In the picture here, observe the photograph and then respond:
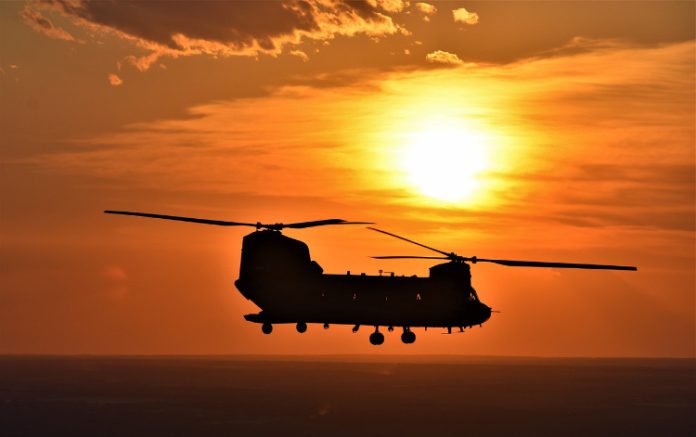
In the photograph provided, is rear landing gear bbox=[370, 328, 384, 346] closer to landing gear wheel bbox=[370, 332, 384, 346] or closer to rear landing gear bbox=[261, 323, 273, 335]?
landing gear wheel bbox=[370, 332, 384, 346]

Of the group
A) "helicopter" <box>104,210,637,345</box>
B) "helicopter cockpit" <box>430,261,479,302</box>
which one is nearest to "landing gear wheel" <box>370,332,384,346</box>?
"helicopter" <box>104,210,637,345</box>

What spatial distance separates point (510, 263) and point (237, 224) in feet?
55.7

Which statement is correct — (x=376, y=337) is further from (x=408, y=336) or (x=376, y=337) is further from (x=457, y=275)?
(x=457, y=275)

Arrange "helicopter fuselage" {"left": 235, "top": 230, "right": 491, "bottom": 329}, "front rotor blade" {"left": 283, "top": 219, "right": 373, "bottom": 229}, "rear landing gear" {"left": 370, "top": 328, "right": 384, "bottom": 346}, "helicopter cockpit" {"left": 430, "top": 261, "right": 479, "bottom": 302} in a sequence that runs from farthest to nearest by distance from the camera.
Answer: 1. "helicopter cockpit" {"left": 430, "top": 261, "right": 479, "bottom": 302}
2. "helicopter fuselage" {"left": 235, "top": 230, "right": 491, "bottom": 329}
3. "rear landing gear" {"left": 370, "top": 328, "right": 384, "bottom": 346}
4. "front rotor blade" {"left": 283, "top": 219, "right": 373, "bottom": 229}

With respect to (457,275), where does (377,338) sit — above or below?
below

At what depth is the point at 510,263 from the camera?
56.1 meters

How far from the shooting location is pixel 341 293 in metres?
60.3

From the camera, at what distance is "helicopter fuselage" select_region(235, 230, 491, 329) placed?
59812 millimetres

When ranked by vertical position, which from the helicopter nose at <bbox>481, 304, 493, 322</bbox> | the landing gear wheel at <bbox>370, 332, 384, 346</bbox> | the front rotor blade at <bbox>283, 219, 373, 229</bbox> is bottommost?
the landing gear wheel at <bbox>370, 332, 384, 346</bbox>

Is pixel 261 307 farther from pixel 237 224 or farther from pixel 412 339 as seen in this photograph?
pixel 412 339

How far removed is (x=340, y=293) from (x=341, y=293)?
6 cm

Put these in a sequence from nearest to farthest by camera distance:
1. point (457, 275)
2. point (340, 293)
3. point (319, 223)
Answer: point (319, 223) < point (340, 293) < point (457, 275)

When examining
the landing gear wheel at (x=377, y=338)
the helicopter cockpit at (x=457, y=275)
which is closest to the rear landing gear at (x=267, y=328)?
the landing gear wheel at (x=377, y=338)

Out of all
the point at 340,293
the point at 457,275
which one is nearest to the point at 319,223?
the point at 340,293
